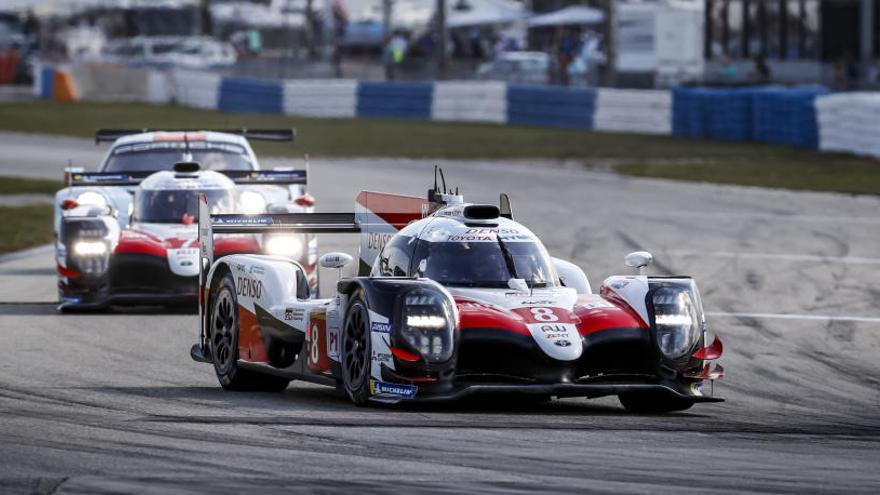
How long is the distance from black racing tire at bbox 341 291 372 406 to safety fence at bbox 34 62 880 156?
25298mm

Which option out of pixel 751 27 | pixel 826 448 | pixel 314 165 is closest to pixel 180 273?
pixel 826 448

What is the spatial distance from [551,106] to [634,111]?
3.23 m

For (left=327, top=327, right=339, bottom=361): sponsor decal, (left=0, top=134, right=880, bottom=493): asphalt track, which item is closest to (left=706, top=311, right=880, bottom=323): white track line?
(left=0, top=134, right=880, bottom=493): asphalt track

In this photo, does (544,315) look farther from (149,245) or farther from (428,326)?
(149,245)

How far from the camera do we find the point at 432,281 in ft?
36.4

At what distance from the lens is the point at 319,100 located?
2029 inches

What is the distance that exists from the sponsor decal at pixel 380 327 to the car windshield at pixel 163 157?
427 inches

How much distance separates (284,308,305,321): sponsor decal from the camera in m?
12.1

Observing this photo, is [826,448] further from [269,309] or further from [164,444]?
[269,309]

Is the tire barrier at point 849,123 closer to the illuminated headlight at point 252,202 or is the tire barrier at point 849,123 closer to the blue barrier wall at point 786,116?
the blue barrier wall at point 786,116

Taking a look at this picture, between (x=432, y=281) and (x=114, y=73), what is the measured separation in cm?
5329

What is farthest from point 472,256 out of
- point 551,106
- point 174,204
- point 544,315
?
point 551,106

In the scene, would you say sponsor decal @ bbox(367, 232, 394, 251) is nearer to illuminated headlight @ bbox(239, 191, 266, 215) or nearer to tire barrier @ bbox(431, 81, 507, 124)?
illuminated headlight @ bbox(239, 191, 266, 215)

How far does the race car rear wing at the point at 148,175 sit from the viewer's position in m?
19.7
